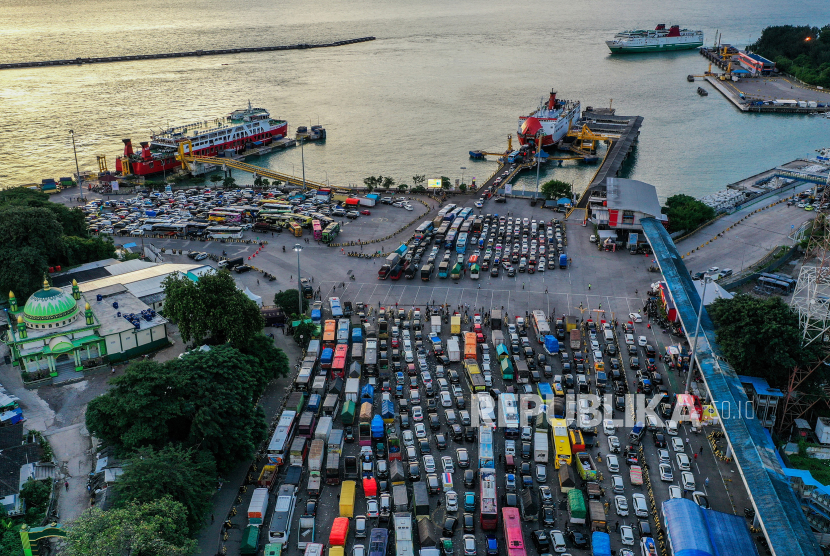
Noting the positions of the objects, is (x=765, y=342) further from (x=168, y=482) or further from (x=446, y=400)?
(x=168, y=482)

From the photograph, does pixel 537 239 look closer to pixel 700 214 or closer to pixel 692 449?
pixel 700 214

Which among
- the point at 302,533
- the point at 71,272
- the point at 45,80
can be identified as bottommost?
the point at 302,533

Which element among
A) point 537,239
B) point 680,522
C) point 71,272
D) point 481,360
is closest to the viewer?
point 680,522

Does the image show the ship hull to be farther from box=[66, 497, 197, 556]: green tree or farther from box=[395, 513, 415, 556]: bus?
box=[395, 513, 415, 556]: bus

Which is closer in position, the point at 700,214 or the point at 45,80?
the point at 700,214

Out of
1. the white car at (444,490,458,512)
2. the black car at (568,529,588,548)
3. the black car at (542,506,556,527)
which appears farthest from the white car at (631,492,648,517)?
the white car at (444,490,458,512)

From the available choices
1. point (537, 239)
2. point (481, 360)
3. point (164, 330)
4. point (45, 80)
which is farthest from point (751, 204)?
point (45, 80)
